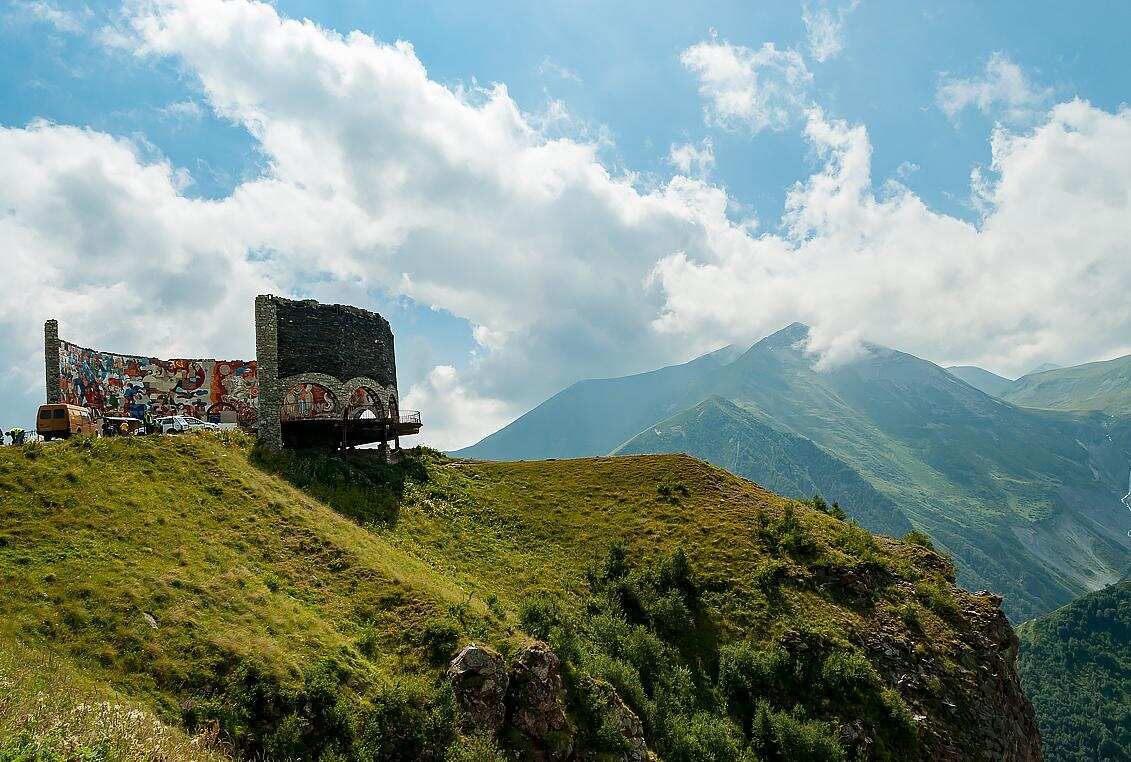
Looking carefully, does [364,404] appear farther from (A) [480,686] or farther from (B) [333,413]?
(A) [480,686]

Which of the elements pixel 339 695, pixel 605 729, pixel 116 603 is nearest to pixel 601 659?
pixel 605 729

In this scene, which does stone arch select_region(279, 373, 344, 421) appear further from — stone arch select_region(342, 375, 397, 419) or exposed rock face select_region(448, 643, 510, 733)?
exposed rock face select_region(448, 643, 510, 733)

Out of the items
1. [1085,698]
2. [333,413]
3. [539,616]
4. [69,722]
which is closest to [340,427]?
[333,413]

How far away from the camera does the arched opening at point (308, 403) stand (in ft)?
155

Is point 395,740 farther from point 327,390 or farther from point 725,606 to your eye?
point 327,390

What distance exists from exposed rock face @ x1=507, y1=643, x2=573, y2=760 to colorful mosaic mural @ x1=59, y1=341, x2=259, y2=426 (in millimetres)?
34235

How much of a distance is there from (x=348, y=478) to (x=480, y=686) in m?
24.6

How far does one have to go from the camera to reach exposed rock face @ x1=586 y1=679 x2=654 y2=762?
81.9 ft

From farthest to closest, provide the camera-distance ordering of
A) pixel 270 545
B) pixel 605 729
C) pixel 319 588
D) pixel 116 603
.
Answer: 1. pixel 270 545
2. pixel 319 588
3. pixel 605 729
4. pixel 116 603

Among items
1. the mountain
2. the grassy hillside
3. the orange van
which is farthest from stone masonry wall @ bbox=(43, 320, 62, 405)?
the mountain

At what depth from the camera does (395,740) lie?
20.1 metres

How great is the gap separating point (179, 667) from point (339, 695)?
4946 millimetres

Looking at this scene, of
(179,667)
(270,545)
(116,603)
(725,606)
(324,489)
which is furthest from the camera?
(324,489)

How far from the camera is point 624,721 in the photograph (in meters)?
25.8
